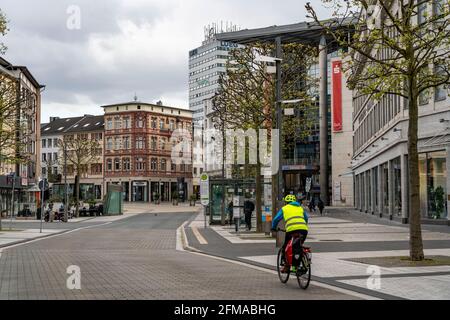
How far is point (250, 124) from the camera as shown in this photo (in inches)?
1096

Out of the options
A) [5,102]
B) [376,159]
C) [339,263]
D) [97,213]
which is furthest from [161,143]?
[339,263]

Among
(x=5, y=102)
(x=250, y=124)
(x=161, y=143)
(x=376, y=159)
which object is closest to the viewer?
(x=250, y=124)

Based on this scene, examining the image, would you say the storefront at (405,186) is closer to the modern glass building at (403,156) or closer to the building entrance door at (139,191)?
the modern glass building at (403,156)

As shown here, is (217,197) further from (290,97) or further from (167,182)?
(167,182)

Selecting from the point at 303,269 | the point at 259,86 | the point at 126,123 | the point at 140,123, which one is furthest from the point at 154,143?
the point at 303,269

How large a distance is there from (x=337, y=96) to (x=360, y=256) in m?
61.3

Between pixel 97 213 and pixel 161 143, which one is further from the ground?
pixel 161 143

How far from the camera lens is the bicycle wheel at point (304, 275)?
11.3 m

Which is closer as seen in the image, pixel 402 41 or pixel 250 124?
pixel 402 41

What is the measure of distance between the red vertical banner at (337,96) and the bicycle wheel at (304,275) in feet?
210

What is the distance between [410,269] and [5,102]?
25.9m

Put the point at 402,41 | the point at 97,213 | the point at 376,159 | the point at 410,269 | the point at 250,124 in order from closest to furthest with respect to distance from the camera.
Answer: the point at 410,269 < the point at 402,41 < the point at 250,124 < the point at 376,159 < the point at 97,213

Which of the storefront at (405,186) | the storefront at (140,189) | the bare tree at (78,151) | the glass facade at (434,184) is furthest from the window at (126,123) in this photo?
the glass facade at (434,184)

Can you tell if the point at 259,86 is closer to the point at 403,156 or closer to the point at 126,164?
the point at 403,156
